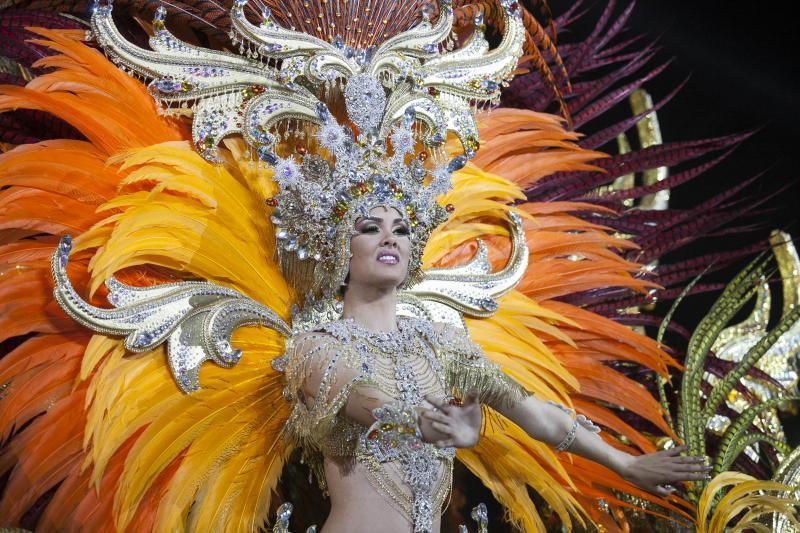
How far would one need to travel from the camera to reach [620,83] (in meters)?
3.87

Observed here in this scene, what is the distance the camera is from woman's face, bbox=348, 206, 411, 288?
7.87 feet

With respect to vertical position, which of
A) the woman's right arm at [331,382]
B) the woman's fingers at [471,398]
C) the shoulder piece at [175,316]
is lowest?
the shoulder piece at [175,316]

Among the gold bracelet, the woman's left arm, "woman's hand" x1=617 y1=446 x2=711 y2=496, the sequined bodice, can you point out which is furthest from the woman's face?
"woman's hand" x1=617 y1=446 x2=711 y2=496

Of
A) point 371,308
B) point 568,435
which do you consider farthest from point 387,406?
point 568,435

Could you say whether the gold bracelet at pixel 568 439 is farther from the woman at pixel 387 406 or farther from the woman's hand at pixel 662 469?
the woman's hand at pixel 662 469

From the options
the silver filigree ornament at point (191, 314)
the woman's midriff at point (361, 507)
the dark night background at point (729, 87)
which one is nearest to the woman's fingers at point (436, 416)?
the woman's midriff at point (361, 507)

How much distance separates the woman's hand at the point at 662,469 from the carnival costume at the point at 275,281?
0.16 metres

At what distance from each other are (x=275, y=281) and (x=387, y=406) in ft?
2.01

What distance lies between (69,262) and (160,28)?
60 centimetres

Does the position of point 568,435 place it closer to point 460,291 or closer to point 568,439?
point 568,439

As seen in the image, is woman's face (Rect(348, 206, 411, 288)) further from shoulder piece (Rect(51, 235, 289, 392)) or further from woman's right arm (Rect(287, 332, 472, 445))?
shoulder piece (Rect(51, 235, 289, 392))

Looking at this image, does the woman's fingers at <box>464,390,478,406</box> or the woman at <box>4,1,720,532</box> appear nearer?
the woman's fingers at <box>464,390,478,406</box>

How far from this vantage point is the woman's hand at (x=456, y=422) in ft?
6.53

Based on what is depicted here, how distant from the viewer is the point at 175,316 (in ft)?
7.94
